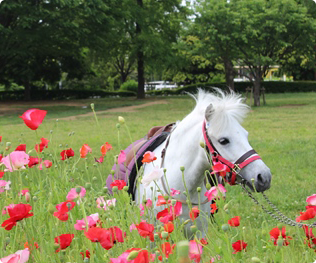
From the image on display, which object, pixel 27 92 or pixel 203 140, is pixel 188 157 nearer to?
pixel 203 140

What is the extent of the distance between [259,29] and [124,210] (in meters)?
25.2

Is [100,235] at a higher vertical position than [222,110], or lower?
lower

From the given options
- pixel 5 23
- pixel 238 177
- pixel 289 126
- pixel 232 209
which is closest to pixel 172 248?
pixel 238 177

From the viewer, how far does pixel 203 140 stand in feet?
11.3

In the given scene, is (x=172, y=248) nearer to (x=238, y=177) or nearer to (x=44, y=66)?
(x=238, y=177)

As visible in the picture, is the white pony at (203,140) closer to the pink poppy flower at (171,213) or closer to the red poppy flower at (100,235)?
the pink poppy flower at (171,213)

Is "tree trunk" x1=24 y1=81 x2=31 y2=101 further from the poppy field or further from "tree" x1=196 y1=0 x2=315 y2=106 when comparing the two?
the poppy field

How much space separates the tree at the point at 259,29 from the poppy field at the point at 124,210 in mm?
9277

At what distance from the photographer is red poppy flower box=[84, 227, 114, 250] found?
1.75m

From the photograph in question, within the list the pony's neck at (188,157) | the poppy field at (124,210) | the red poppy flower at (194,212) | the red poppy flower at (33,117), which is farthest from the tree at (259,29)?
the red poppy flower at (194,212)

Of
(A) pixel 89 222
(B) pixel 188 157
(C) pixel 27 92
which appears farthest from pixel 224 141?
(C) pixel 27 92

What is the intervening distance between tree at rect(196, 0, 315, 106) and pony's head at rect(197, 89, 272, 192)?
73.5ft

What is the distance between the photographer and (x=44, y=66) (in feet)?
138

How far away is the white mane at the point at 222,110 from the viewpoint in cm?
338
